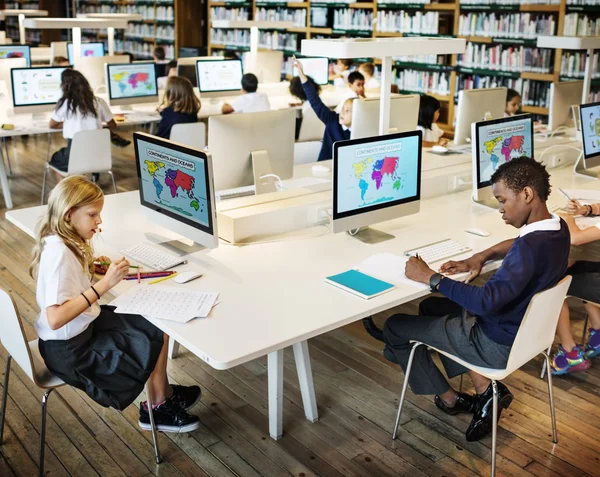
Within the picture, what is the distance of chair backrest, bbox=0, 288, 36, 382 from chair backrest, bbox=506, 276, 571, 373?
1531 millimetres

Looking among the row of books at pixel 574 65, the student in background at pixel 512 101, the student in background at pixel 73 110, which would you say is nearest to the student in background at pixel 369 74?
the row of books at pixel 574 65

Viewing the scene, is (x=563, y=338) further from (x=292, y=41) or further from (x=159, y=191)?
(x=292, y=41)

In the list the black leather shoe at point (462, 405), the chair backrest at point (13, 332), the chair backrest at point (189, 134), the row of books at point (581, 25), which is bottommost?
the black leather shoe at point (462, 405)

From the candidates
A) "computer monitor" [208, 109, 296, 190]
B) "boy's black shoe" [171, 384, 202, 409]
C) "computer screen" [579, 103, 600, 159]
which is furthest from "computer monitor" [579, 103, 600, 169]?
"boy's black shoe" [171, 384, 202, 409]

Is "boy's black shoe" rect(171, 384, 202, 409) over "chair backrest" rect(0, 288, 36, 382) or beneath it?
beneath

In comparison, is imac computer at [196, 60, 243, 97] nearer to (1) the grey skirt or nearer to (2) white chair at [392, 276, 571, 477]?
(1) the grey skirt

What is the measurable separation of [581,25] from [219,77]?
355 cm

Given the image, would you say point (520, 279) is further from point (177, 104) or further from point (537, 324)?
point (177, 104)

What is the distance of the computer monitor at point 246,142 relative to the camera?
3.24 m

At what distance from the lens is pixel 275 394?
2.58m

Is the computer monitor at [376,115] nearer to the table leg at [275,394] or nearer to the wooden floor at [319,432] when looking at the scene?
the wooden floor at [319,432]

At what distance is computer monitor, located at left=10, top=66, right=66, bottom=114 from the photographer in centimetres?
582

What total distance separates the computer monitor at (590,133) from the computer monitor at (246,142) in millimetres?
1680

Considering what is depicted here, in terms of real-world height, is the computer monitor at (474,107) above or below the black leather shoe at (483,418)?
above
